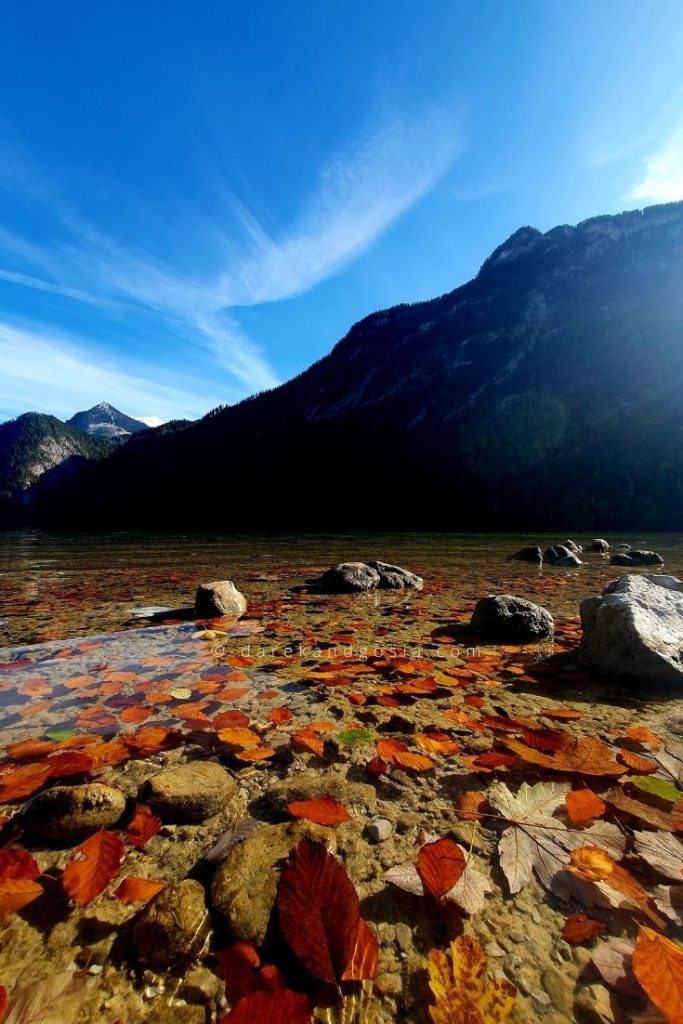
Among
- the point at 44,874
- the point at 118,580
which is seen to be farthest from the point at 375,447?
the point at 44,874

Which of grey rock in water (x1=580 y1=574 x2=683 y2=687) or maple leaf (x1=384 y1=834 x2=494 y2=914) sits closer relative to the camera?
maple leaf (x1=384 y1=834 x2=494 y2=914)

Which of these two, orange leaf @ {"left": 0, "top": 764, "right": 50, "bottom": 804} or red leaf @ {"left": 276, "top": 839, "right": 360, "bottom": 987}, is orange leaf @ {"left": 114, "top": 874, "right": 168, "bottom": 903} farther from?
orange leaf @ {"left": 0, "top": 764, "right": 50, "bottom": 804}

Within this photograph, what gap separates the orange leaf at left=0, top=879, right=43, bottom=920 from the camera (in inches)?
45.5

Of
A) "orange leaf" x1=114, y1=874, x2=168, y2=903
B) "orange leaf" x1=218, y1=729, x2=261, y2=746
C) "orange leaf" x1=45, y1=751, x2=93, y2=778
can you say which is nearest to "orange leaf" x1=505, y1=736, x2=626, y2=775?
"orange leaf" x1=218, y1=729, x2=261, y2=746

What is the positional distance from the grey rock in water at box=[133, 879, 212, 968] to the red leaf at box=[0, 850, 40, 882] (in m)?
→ 0.43

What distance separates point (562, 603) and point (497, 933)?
5467 mm

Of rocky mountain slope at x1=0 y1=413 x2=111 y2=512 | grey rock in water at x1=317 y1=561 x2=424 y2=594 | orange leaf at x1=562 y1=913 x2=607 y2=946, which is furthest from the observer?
rocky mountain slope at x1=0 y1=413 x2=111 y2=512

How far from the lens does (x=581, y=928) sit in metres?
1.10

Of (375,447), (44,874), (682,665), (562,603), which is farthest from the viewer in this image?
(375,447)

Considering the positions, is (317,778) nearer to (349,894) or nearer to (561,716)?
(349,894)

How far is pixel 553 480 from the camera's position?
63.4 meters

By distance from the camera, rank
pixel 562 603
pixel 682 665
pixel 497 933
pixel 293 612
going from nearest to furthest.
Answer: pixel 497 933
pixel 682 665
pixel 293 612
pixel 562 603

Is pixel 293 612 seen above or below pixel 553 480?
below

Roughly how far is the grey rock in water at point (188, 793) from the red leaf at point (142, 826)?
0.02 m
